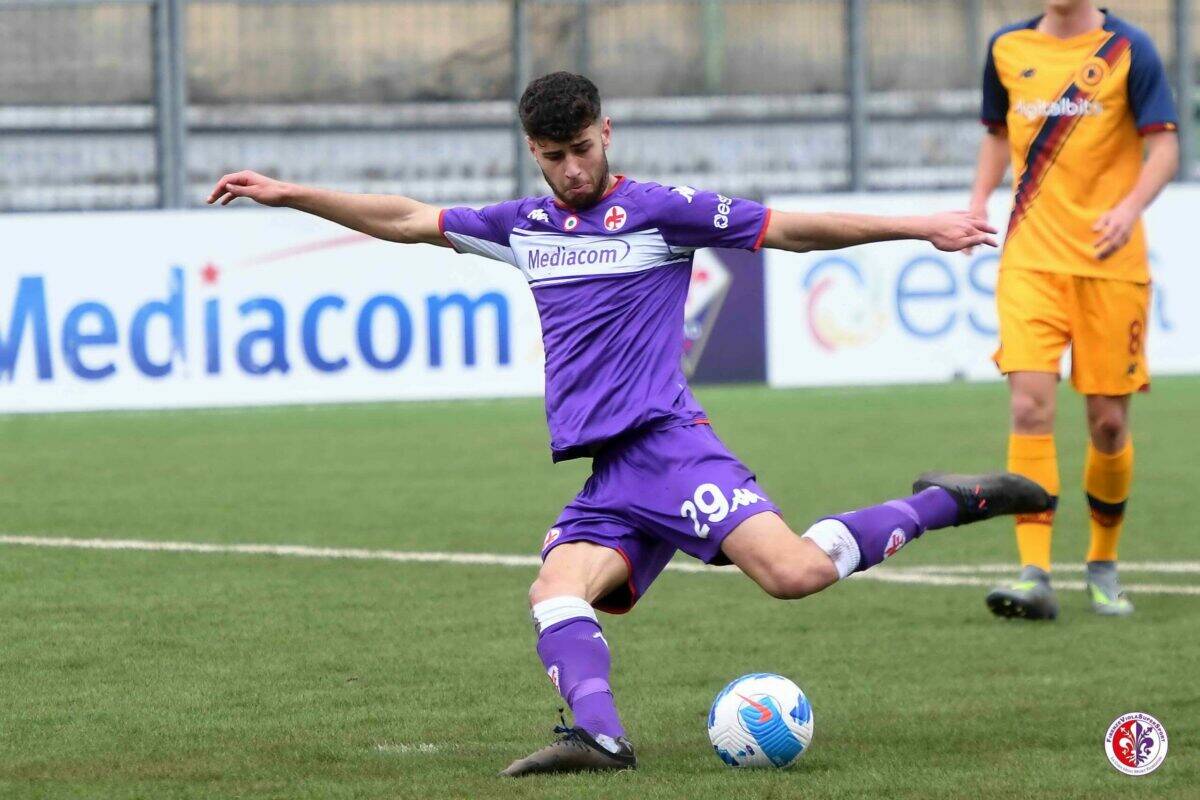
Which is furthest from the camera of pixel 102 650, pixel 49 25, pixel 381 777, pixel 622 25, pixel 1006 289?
pixel 622 25

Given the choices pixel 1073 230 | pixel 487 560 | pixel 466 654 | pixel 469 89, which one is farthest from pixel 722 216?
pixel 469 89

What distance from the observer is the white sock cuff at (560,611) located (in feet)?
15.5

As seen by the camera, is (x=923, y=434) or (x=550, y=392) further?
(x=923, y=434)

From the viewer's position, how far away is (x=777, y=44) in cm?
1883

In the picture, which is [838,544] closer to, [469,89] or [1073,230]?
[1073,230]

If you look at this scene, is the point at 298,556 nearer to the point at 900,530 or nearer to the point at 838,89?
the point at 900,530

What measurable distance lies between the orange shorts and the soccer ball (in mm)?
2502

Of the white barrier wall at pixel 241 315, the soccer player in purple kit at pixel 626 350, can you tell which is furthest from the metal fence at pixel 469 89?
the soccer player in purple kit at pixel 626 350

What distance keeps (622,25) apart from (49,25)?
4813mm

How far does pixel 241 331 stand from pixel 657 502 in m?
10.3

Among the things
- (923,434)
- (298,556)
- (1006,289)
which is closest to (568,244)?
(1006,289)

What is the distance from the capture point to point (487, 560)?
7.98m

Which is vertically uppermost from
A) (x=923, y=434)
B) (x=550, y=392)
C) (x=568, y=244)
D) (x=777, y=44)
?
(x=777, y=44)

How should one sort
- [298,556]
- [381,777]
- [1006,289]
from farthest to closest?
1. [298,556]
2. [1006,289]
3. [381,777]
